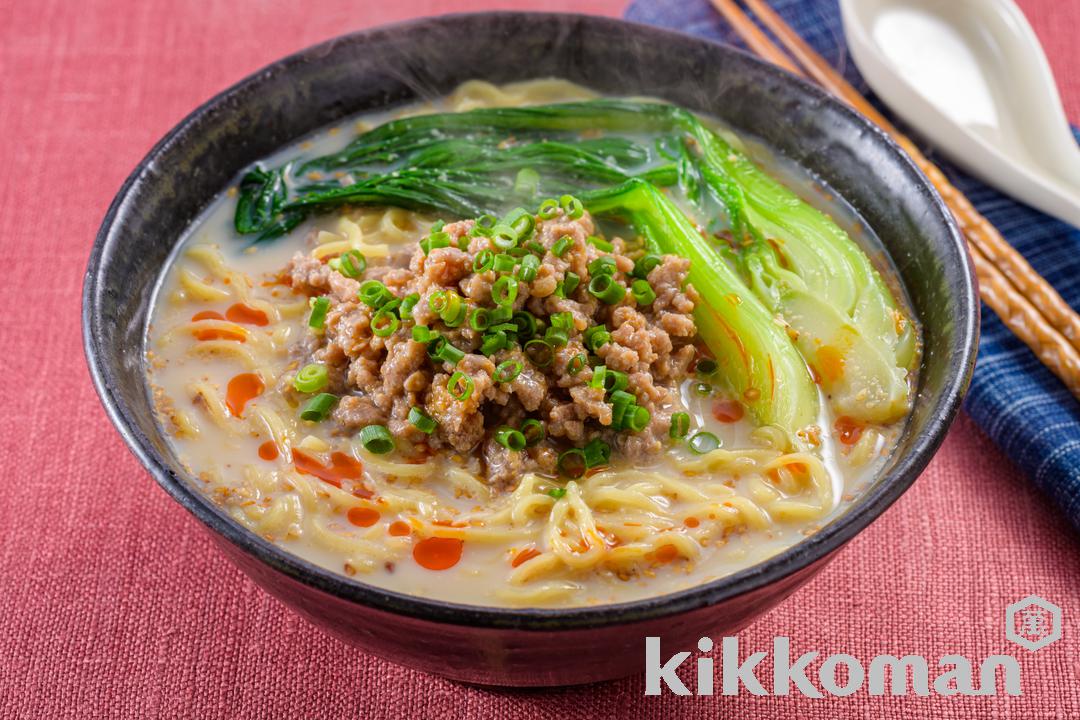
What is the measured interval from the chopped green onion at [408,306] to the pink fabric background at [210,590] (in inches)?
42.4

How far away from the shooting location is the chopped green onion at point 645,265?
364 centimetres

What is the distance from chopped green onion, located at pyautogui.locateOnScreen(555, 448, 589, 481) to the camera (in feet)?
10.9

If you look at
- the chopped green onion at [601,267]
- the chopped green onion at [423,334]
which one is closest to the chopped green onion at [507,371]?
the chopped green onion at [423,334]

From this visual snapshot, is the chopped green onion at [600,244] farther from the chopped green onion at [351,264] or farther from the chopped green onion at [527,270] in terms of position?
the chopped green onion at [351,264]

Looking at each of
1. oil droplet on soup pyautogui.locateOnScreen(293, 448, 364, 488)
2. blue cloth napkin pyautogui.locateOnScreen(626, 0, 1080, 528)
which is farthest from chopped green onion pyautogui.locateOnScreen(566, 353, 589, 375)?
blue cloth napkin pyautogui.locateOnScreen(626, 0, 1080, 528)

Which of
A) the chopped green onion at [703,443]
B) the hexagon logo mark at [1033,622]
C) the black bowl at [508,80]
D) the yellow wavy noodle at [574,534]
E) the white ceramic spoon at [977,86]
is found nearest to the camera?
the black bowl at [508,80]

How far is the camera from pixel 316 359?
11.6 feet

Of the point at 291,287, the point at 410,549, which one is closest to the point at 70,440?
the point at 291,287

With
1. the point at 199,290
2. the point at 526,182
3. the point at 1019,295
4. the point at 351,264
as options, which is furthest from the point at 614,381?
the point at 1019,295

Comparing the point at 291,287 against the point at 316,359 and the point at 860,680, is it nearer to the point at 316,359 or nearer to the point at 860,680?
the point at 316,359

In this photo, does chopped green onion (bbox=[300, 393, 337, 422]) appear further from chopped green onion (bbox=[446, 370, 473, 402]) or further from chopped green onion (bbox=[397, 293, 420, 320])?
chopped green onion (bbox=[446, 370, 473, 402])

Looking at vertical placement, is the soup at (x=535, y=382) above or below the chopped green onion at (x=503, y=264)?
below

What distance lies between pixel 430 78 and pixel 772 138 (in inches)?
55.1

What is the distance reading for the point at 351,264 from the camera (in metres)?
3.69
